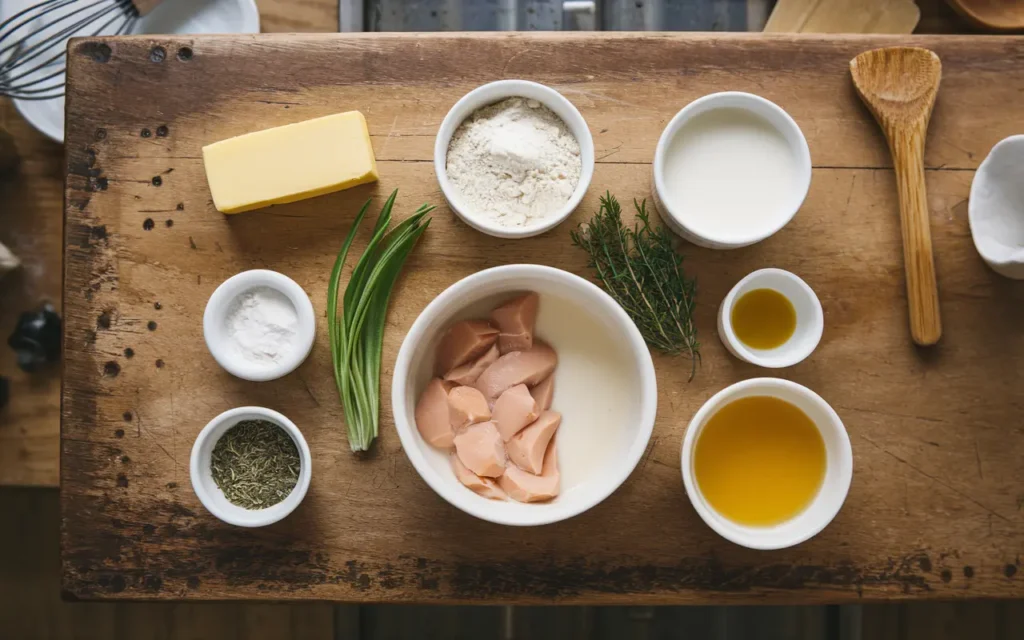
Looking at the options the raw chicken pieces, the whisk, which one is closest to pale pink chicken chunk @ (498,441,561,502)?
the raw chicken pieces

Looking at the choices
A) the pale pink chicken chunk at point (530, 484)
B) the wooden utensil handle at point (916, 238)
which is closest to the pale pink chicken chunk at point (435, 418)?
the pale pink chicken chunk at point (530, 484)

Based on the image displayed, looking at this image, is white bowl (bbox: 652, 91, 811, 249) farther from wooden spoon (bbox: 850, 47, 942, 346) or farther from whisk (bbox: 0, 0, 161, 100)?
whisk (bbox: 0, 0, 161, 100)

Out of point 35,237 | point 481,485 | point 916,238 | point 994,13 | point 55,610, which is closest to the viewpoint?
point 481,485

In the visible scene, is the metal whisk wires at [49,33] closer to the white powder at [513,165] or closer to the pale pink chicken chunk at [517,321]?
the white powder at [513,165]

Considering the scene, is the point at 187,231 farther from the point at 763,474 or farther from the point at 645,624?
the point at 645,624

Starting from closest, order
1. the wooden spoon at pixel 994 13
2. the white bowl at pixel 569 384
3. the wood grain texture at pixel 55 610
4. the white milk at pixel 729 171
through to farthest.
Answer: the white bowl at pixel 569 384 → the white milk at pixel 729 171 → the wooden spoon at pixel 994 13 → the wood grain texture at pixel 55 610

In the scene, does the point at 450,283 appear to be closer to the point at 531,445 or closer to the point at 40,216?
the point at 531,445

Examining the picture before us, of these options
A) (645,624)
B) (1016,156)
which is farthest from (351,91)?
(645,624)

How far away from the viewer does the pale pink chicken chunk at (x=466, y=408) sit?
109 centimetres

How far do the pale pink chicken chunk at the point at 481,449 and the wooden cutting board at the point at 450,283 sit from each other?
130mm

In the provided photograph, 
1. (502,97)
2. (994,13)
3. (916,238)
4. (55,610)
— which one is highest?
(994,13)

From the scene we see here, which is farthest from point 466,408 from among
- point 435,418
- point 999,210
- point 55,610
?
point 55,610

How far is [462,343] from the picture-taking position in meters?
1.13

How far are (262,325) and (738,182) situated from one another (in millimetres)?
796
